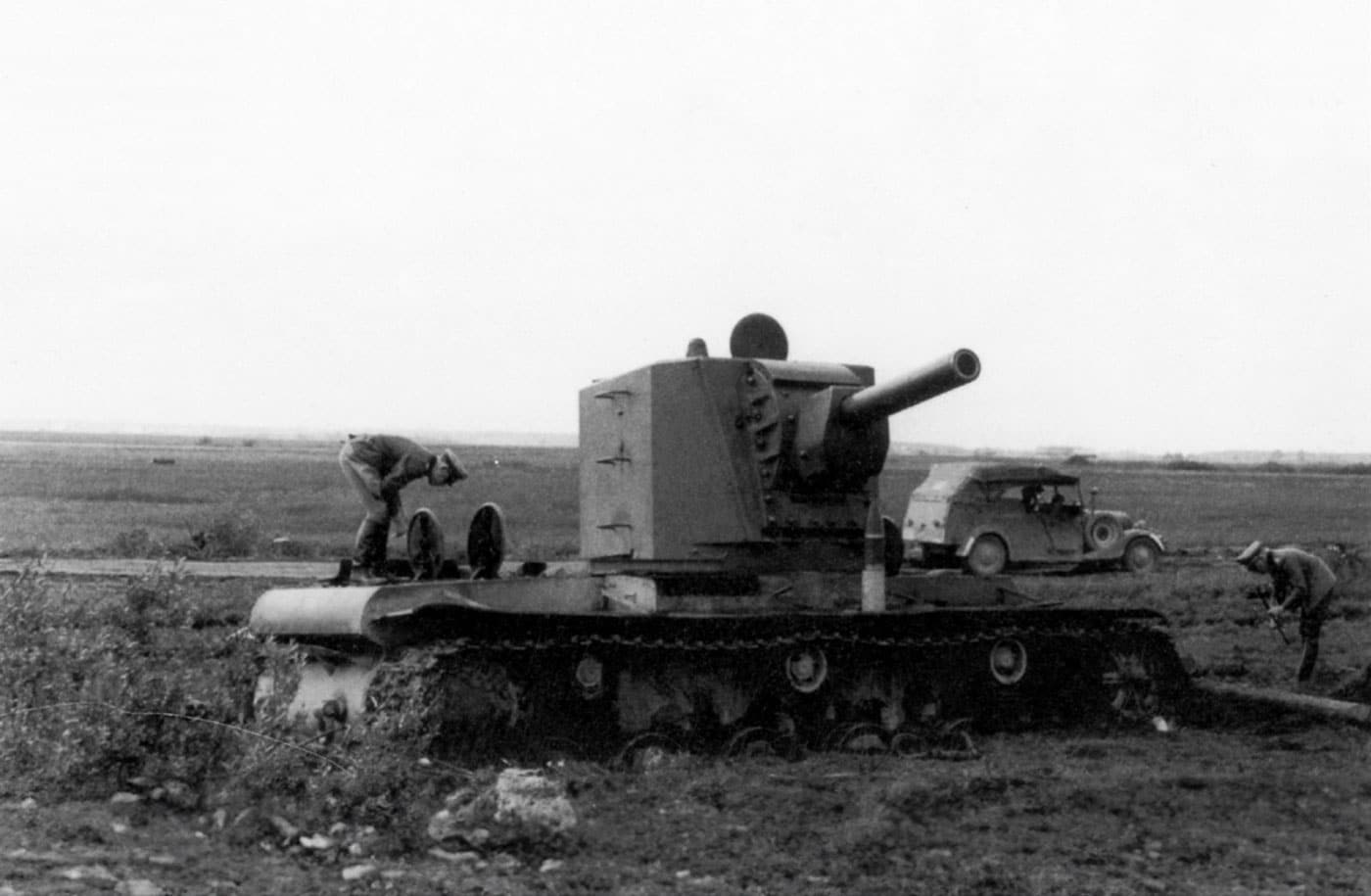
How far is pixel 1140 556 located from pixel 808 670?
60.0ft

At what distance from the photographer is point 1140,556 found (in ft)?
89.5

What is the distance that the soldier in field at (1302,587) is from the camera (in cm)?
1391

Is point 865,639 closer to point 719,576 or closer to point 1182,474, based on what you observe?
point 719,576

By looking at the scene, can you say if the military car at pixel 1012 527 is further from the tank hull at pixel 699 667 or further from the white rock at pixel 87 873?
the white rock at pixel 87 873

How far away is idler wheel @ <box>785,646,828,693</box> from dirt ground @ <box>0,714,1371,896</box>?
873mm

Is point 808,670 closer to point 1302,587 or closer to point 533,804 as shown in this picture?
point 533,804

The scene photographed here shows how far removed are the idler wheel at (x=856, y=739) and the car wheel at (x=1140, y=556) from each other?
1764 centimetres

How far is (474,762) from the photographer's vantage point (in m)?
9.23

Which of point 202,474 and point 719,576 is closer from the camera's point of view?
point 719,576

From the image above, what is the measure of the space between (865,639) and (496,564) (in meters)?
2.88

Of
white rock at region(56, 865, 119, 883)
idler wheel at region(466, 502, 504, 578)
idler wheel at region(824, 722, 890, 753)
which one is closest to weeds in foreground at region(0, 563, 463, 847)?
white rock at region(56, 865, 119, 883)

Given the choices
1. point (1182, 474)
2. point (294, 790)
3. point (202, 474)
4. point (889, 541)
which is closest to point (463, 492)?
point (202, 474)

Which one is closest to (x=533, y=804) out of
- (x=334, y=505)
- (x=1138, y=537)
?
(x=1138, y=537)

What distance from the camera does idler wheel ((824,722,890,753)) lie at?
33.7 ft
